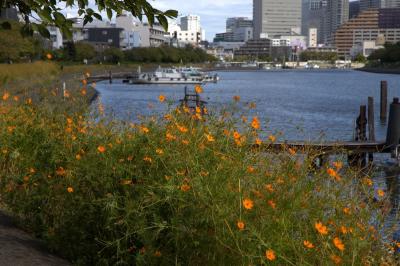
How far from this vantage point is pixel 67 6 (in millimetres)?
5016

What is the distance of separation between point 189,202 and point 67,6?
6.03 feet

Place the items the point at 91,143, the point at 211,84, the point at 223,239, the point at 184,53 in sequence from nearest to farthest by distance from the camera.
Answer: the point at 223,239
the point at 91,143
the point at 211,84
the point at 184,53

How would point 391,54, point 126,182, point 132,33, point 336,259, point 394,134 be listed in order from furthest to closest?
1. point 132,33
2. point 391,54
3. point 394,134
4. point 126,182
5. point 336,259

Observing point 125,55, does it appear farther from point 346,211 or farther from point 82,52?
point 346,211

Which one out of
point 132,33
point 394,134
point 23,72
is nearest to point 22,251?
point 394,134

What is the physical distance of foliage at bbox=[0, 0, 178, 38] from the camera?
15.6 feet

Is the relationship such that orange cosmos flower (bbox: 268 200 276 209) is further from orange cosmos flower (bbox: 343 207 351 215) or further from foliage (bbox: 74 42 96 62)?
foliage (bbox: 74 42 96 62)

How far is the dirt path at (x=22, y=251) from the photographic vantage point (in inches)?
212

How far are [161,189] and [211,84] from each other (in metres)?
108

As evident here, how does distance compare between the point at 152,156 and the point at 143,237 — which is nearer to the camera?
the point at 143,237

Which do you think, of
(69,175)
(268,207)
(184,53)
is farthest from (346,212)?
(184,53)

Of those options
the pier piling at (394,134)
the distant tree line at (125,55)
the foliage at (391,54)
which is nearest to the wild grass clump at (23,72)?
the pier piling at (394,134)

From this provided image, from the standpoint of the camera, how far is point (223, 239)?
453cm

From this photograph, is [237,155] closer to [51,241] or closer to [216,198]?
[216,198]
